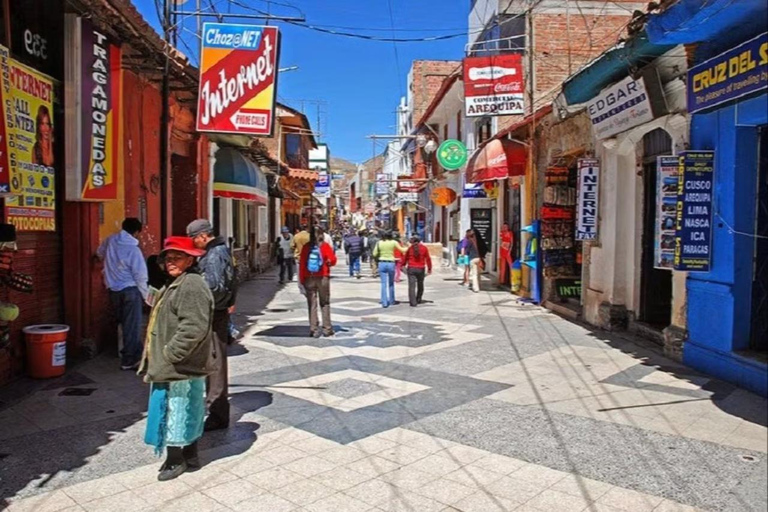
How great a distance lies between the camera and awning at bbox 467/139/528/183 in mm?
14828

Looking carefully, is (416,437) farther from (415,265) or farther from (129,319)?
(415,265)

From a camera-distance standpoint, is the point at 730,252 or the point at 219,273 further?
the point at 730,252

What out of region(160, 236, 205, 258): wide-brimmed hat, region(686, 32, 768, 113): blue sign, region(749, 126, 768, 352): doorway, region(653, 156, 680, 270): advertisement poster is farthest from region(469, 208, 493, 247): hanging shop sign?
region(160, 236, 205, 258): wide-brimmed hat

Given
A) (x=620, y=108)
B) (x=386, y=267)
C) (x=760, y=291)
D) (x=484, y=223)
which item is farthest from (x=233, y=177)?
(x=760, y=291)

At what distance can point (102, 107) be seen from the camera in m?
7.65

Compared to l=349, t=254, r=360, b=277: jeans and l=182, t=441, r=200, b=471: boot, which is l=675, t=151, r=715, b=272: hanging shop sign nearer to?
l=182, t=441, r=200, b=471: boot

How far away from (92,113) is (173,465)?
486 centimetres

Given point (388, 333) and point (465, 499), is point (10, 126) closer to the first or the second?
point (465, 499)

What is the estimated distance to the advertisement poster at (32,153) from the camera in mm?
6285

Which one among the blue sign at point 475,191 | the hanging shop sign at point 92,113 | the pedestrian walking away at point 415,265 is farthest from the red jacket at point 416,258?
the hanging shop sign at point 92,113

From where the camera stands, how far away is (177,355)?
4.16 metres

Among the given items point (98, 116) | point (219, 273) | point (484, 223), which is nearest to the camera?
point (219, 273)

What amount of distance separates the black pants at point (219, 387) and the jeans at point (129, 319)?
2522mm

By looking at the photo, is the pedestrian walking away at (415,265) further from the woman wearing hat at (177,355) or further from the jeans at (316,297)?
the woman wearing hat at (177,355)
